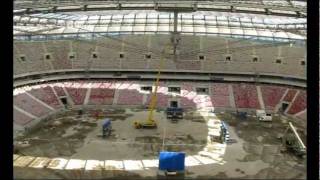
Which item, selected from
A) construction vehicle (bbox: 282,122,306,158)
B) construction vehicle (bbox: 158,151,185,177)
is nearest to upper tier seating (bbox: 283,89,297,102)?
construction vehicle (bbox: 282,122,306,158)

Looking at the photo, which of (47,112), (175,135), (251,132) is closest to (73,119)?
(47,112)

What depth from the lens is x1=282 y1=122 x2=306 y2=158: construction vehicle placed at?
24769 millimetres

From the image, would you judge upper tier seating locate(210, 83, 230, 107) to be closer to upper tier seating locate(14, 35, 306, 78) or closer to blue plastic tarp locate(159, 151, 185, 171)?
upper tier seating locate(14, 35, 306, 78)

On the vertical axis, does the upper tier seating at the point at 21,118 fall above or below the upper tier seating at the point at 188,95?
below

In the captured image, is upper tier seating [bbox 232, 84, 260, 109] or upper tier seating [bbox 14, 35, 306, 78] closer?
upper tier seating [bbox 232, 84, 260, 109]

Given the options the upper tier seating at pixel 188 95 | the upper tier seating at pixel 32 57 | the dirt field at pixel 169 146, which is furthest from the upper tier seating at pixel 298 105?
the upper tier seating at pixel 32 57

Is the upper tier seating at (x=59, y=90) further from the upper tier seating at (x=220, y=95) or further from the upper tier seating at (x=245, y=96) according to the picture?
the upper tier seating at (x=245, y=96)

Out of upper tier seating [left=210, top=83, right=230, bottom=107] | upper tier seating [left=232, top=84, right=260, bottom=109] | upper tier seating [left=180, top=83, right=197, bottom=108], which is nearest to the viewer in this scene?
upper tier seating [left=232, top=84, right=260, bottom=109]

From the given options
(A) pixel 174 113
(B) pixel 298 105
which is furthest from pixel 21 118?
(B) pixel 298 105

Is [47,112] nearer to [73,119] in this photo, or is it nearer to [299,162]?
[73,119]

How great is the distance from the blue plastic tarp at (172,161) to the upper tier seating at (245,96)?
16.8 m

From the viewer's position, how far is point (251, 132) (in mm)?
30094

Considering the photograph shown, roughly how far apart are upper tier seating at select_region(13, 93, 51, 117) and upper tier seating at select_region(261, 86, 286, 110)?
729 inches

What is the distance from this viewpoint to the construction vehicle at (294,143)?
2477 centimetres
